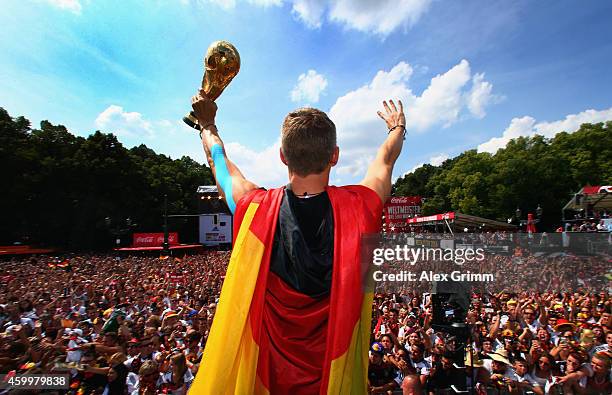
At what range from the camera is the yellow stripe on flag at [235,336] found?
1.33 metres

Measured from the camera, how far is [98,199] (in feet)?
147

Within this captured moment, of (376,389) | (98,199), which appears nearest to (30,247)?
(98,199)

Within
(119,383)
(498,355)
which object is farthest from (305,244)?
(498,355)

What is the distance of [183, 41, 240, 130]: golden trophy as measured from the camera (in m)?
1.99

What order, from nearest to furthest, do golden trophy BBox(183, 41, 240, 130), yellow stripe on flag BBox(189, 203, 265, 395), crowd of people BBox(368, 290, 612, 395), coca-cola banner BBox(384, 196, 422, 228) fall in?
1. yellow stripe on flag BBox(189, 203, 265, 395)
2. golden trophy BBox(183, 41, 240, 130)
3. crowd of people BBox(368, 290, 612, 395)
4. coca-cola banner BBox(384, 196, 422, 228)

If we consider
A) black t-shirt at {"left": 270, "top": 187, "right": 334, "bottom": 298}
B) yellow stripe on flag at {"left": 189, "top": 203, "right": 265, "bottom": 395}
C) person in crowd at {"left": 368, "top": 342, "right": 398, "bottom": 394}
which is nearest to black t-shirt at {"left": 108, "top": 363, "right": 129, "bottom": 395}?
person in crowd at {"left": 368, "top": 342, "right": 398, "bottom": 394}

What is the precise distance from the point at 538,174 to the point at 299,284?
2112 inches

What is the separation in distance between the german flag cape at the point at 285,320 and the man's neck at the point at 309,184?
6 cm

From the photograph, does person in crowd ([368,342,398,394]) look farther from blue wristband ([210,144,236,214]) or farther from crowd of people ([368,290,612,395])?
blue wristband ([210,144,236,214])

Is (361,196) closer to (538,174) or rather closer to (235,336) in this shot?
(235,336)

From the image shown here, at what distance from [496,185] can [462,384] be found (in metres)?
50.2

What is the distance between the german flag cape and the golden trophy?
0.78 meters

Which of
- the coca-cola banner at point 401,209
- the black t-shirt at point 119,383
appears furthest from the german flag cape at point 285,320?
the coca-cola banner at point 401,209

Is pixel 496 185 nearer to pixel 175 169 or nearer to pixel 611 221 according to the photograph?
pixel 611 221
